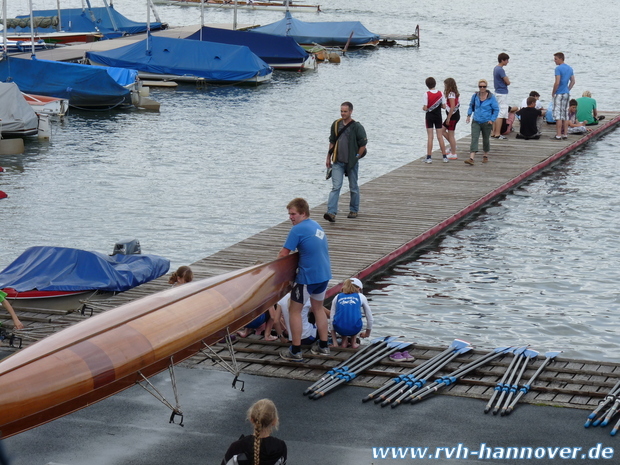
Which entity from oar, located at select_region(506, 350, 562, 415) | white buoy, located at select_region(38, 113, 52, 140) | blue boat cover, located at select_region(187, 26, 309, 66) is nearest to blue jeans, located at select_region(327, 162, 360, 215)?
oar, located at select_region(506, 350, 562, 415)

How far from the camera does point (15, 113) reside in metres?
31.0

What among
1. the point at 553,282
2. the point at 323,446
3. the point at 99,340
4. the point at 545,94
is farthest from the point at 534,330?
the point at 545,94

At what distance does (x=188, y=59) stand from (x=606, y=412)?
38.9 metres

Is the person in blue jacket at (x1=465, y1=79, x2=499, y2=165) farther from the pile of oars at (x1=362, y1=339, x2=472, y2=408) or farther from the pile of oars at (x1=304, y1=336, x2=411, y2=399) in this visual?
the pile of oars at (x1=362, y1=339, x2=472, y2=408)

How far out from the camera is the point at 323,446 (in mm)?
9367

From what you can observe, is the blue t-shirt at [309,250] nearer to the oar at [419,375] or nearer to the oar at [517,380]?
the oar at [419,375]

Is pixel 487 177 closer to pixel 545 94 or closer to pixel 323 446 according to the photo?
pixel 323 446

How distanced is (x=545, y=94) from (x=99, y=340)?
42.3m

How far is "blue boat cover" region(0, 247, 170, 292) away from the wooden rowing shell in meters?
3.61

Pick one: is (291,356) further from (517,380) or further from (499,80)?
(499,80)

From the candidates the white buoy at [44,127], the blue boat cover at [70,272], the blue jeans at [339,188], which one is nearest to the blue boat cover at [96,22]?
the white buoy at [44,127]

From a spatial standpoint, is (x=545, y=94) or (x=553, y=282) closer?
(x=553, y=282)

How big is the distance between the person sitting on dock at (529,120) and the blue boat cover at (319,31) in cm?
3684

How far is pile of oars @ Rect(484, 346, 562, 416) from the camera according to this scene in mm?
10141
